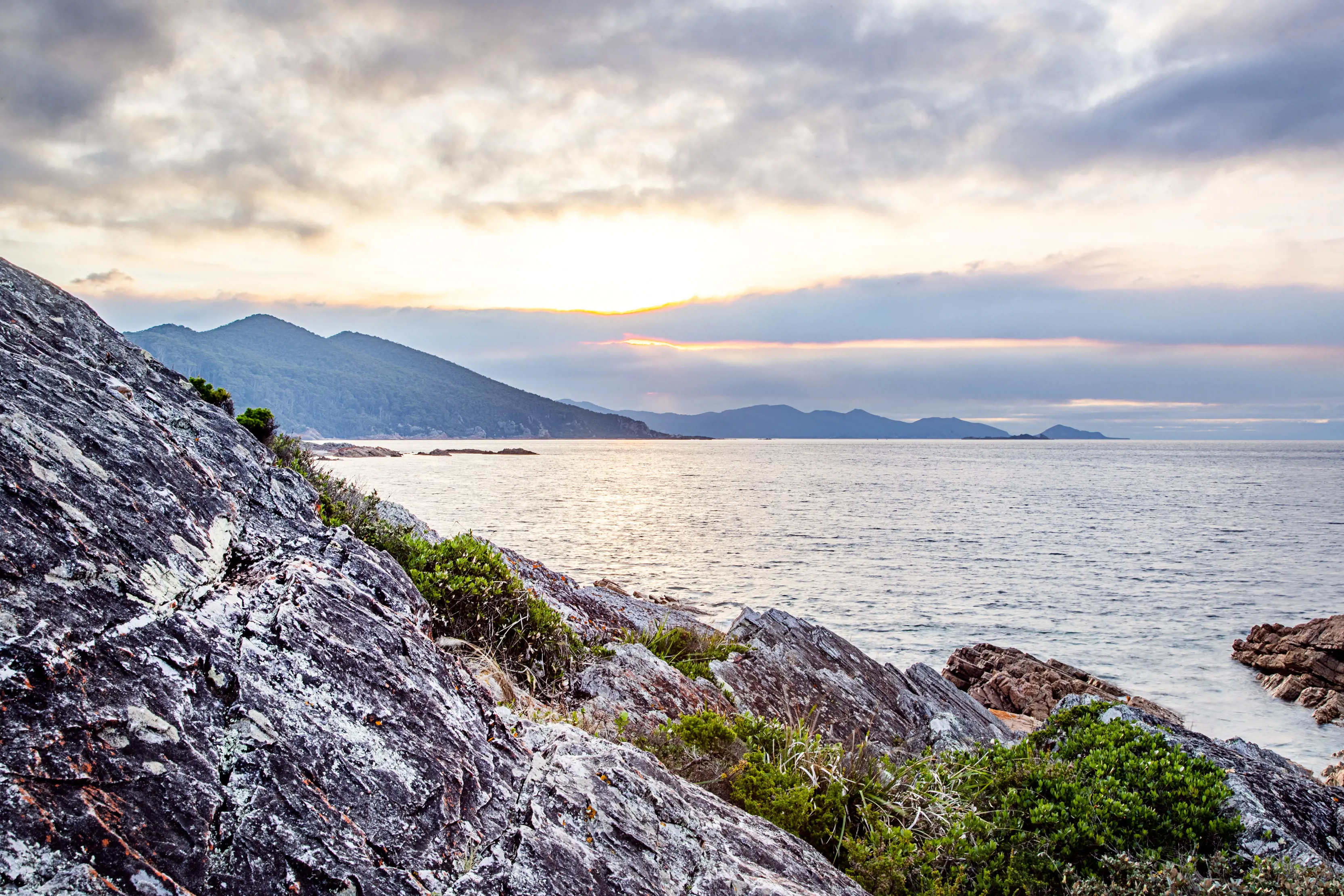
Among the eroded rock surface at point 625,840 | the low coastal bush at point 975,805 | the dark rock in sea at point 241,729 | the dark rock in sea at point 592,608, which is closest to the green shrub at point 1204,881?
the low coastal bush at point 975,805

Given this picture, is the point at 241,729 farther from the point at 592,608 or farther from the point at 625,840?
the point at 592,608

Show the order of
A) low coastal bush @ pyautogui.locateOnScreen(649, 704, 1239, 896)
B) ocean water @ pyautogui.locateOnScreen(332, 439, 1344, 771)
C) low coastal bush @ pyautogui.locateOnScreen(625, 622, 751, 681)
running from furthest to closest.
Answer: ocean water @ pyautogui.locateOnScreen(332, 439, 1344, 771), low coastal bush @ pyautogui.locateOnScreen(625, 622, 751, 681), low coastal bush @ pyautogui.locateOnScreen(649, 704, 1239, 896)

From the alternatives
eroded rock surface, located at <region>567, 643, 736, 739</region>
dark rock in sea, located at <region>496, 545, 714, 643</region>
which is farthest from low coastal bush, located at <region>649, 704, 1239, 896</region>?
dark rock in sea, located at <region>496, 545, 714, 643</region>

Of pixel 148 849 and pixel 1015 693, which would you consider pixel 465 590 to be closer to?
pixel 148 849

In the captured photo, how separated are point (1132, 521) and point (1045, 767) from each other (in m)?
70.1

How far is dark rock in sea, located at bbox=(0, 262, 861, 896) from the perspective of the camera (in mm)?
2838

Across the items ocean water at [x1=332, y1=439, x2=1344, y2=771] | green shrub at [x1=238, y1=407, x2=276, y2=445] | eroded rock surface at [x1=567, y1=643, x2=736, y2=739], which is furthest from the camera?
ocean water at [x1=332, y1=439, x2=1344, y2=771]

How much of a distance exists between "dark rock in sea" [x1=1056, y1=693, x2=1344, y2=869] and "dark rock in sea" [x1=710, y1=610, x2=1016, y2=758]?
355cm

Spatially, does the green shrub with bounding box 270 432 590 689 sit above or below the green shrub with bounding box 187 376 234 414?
below

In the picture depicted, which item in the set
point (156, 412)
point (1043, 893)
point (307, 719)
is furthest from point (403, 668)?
point (1043, 893)

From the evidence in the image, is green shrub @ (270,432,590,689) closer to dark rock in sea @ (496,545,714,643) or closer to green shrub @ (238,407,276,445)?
dark rock in sea @ (496,545,714,643)

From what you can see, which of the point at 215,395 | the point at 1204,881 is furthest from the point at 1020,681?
the point at 215,395

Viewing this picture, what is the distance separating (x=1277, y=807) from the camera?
19.7 feet

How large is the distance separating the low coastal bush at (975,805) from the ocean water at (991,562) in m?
16.4
